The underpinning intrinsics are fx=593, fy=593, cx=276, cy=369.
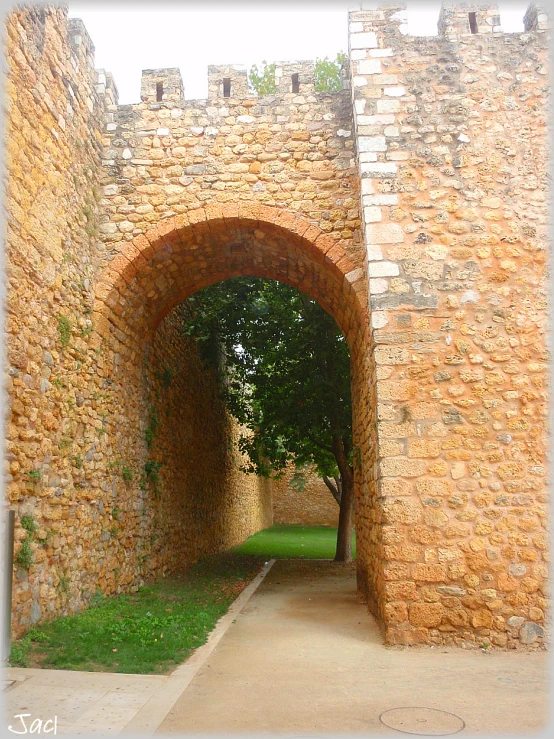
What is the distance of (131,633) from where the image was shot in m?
5.16

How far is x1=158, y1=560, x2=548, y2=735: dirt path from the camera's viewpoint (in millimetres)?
3381

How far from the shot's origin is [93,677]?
13.3ft

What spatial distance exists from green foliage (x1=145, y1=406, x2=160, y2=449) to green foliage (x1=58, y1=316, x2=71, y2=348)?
2.69m

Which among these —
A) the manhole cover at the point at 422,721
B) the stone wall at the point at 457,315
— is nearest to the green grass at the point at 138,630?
the manhole cover at the point at 422,721

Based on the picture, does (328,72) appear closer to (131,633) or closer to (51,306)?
(51,306)

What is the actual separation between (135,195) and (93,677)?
16.8 feet

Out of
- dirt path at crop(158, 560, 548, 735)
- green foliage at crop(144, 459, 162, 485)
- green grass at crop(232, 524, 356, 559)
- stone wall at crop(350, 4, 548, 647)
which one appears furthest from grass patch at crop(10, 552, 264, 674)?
green grass at crop(232, 524, 356, 559)

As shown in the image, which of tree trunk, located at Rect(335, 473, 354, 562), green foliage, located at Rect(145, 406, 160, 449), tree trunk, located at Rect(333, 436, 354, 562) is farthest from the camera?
tree trunk, located at Rect(335, 473, 354, 562)

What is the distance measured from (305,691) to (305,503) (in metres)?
21.9

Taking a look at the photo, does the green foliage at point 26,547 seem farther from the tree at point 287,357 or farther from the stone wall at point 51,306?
the tree at point 287,357

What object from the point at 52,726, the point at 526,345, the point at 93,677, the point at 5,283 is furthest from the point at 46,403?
the point at 526,345

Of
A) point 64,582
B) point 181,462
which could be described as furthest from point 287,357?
point 64,582

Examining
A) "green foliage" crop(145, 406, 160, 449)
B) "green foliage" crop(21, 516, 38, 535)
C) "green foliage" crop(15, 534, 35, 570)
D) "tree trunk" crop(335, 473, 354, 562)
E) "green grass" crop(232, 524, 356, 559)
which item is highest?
"green foliage" crop(145, 406, 160, 449)

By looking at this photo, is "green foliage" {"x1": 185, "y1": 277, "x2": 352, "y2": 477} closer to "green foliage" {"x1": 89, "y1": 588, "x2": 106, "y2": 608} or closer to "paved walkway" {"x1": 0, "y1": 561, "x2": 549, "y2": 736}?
"green foliage" {"x1": 89, "y1": 588, "x2": 106, "y2": 608}
